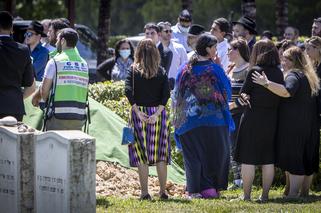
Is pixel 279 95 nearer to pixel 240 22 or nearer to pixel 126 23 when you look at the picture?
pixel 240 22

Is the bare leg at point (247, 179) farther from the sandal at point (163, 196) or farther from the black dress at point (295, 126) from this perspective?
the sandal at point (163, 196)

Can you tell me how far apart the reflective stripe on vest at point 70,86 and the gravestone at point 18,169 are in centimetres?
143

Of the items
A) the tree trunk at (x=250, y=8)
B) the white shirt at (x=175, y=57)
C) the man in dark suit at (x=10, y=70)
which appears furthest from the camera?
the tree trunk at (x=250, y=8)

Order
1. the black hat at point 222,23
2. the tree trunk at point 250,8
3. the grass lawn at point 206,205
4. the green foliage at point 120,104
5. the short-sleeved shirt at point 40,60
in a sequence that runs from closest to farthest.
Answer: the grass lawn at point 206,205 < the green foliage at point 120,104 < the short-sleeved shirt at point 40,60 < the black hat at point 222,23 < the tree trunk at point 250,8

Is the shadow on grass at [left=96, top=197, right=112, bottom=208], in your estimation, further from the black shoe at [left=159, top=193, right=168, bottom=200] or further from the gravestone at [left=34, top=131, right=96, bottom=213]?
the gravestone at [left=34, top=131, right=96, bottom=213]

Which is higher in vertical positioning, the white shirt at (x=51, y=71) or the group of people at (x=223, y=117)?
the white shirt at (x=51, y=71)

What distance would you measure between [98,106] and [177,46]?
2.22 m

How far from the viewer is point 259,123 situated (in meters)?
10.0

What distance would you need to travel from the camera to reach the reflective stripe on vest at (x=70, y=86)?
31.7 ft

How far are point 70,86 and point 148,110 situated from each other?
1.04 meters

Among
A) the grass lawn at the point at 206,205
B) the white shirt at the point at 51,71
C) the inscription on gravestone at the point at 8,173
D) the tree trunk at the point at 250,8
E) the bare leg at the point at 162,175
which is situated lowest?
the grass lawn at the point at 206,205

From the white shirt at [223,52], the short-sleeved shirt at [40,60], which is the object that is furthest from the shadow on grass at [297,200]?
the short-sleeved shirt at [40,60]

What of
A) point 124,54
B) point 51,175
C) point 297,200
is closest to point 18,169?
point 51,175

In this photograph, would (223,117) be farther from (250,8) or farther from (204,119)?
(250,8)
